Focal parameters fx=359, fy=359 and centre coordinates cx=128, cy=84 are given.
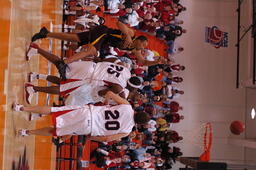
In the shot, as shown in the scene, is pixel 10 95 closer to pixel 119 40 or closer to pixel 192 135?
pixel 119 40

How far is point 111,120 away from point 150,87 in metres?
5.32

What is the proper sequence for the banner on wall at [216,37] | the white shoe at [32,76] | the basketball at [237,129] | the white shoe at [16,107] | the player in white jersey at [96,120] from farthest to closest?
1. the banner on wall at [216,37]
2. the basketball at [237,129]
3. the white shoe at [32,76]
4. the player in white jersey at [96,120]
5. the white shoe at [16,107]

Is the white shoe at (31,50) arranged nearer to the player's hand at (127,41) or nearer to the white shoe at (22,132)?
the white shoe at (22,132)

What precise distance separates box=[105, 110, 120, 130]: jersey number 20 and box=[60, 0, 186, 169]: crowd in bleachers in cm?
349

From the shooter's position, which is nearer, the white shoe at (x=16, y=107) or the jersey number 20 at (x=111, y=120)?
the white shoe at (x=16, y=107)

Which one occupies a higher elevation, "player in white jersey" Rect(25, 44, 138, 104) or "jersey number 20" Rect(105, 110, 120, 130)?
"player in white jersey" Rect(25, 44, 138, 104)

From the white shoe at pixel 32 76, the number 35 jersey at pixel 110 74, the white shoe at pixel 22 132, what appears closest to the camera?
the white shoe at pixel 22 132

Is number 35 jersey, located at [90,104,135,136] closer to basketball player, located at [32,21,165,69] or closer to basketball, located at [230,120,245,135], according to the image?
basketball player, located at [32,21,165,69]

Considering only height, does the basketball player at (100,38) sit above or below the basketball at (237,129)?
above

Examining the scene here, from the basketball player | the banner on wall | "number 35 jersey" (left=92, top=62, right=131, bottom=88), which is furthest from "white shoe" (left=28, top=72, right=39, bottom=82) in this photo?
the banner on wall

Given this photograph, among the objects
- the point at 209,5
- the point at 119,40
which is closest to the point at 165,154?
the point at 209,5

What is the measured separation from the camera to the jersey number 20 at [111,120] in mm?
4801

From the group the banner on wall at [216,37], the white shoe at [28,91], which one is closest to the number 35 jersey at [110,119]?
the white shoe at [28,91]

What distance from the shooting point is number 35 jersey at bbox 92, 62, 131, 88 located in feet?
17.1
